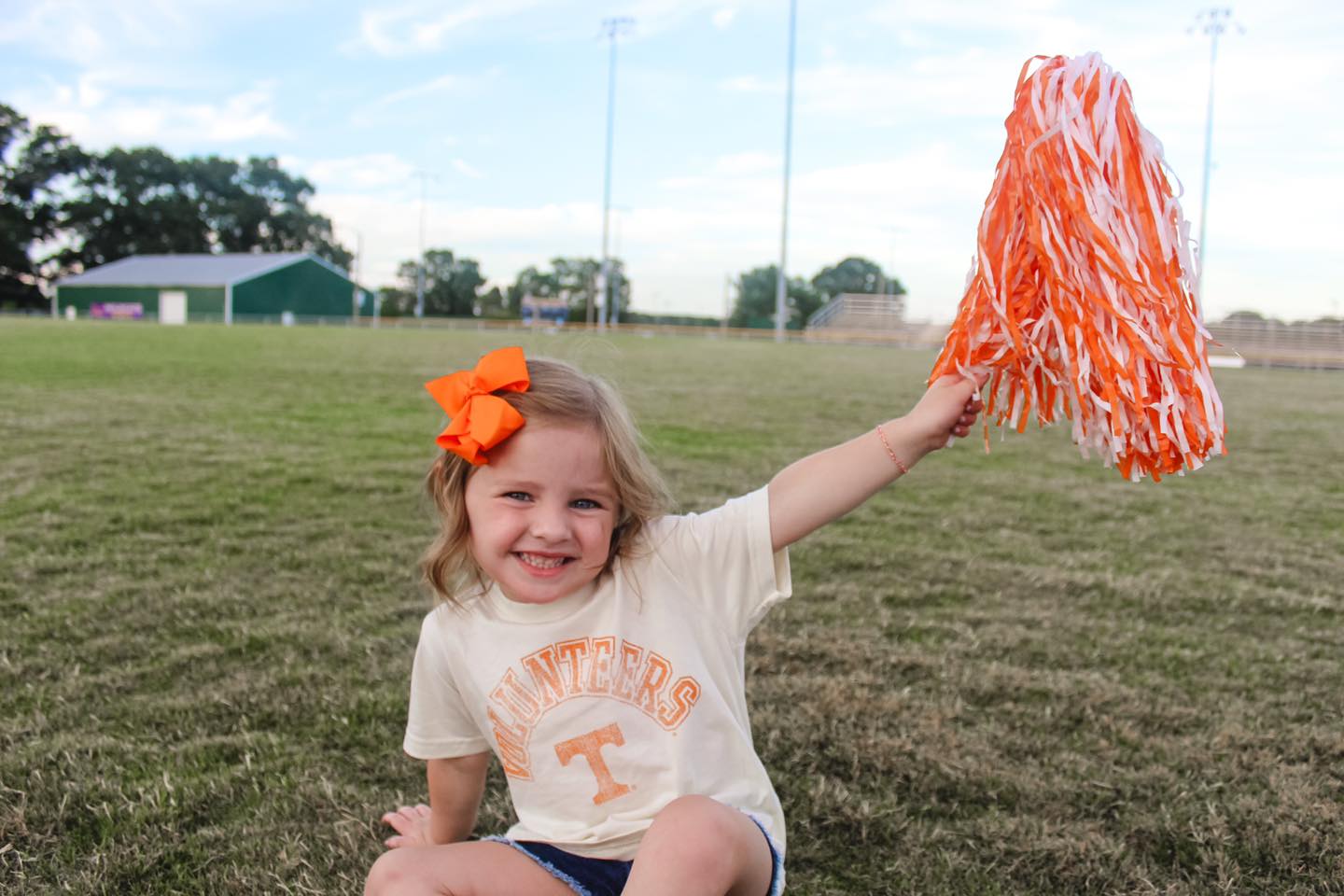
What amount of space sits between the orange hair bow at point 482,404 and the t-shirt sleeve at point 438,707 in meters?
0.34

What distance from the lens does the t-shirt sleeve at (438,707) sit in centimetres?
192

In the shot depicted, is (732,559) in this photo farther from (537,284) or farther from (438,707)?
(537,284)

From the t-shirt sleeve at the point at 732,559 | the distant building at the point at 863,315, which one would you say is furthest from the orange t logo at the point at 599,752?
the distant building at the point at 863,315

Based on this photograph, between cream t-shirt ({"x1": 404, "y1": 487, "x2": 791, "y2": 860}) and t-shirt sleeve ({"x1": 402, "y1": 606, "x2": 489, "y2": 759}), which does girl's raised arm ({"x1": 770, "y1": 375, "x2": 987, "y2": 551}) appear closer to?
cream t-shirt ({"x1": 404, "y1": 487, "x2": 791, "y2": 860})

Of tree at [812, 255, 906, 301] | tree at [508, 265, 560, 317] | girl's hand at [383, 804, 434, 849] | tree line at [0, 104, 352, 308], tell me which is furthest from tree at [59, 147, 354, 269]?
girl's hand at [383, 804, 434, 849]

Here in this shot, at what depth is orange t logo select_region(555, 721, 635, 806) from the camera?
1.78m

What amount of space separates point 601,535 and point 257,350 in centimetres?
1695

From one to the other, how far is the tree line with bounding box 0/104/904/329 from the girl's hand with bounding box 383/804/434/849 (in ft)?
192

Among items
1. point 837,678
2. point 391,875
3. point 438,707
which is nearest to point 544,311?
point 837,678

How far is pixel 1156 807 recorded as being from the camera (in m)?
2.31

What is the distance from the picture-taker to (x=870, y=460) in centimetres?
166

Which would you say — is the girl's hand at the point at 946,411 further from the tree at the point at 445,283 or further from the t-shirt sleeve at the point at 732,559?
the tree at the point at 445,283

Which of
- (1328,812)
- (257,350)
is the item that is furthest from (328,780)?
(257,350)

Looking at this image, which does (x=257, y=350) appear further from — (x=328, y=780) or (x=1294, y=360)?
(x=1294, y=360)
